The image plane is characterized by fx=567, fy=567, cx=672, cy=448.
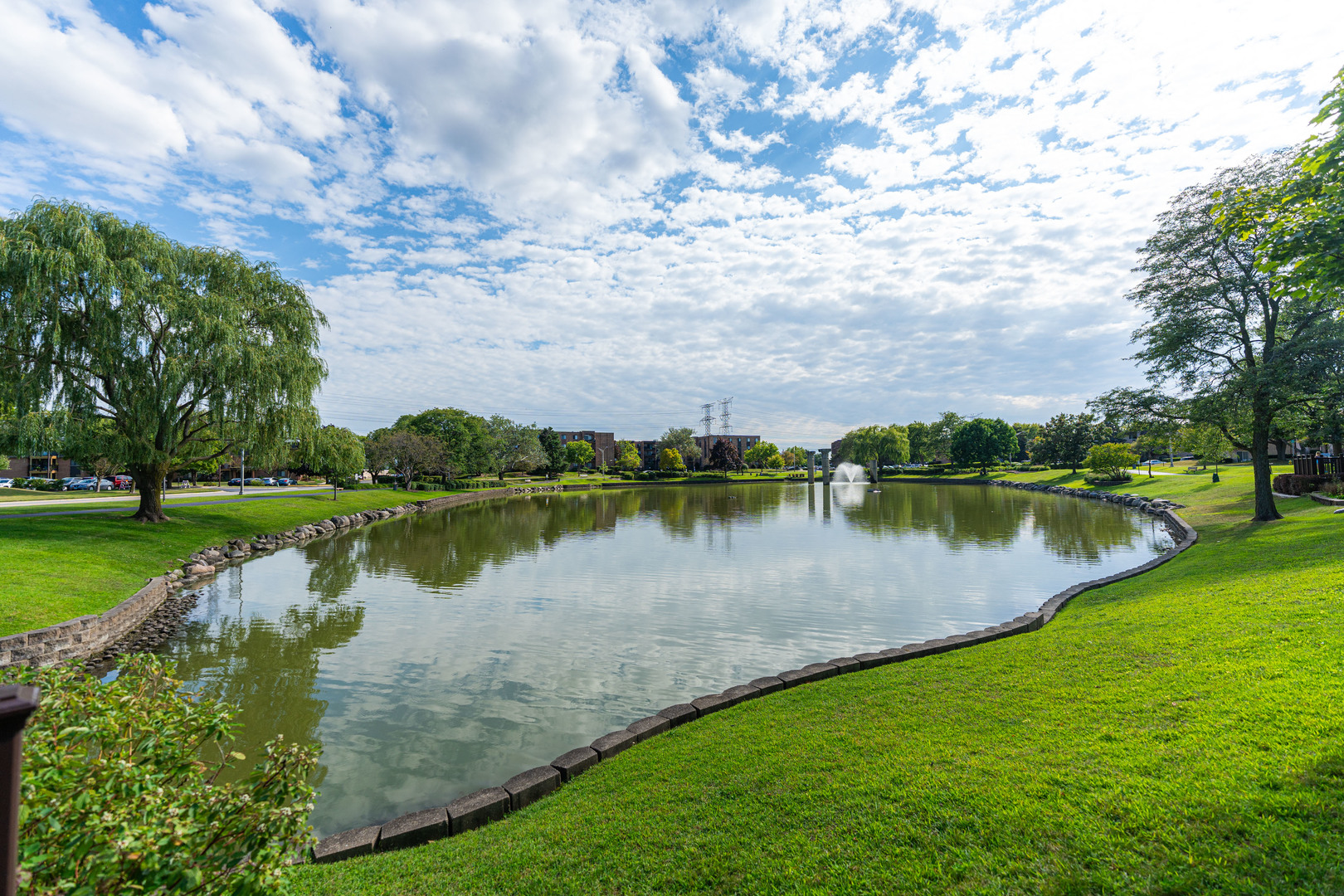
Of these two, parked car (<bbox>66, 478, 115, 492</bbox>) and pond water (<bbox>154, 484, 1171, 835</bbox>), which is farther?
parked car (<bbox>66, 478, 115, 492</bbox>)

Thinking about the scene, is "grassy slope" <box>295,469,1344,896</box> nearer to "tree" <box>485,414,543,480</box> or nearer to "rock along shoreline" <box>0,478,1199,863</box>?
"rock along shoreline" <box>0,478,1199,863</box>

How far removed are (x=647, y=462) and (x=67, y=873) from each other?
157911mm

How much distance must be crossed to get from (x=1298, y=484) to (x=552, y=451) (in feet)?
301

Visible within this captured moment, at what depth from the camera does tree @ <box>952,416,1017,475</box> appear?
287ft

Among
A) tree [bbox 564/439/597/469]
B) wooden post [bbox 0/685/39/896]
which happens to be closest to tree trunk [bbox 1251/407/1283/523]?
wooden post [bbox 0/685/39/896]

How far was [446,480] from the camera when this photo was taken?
6806cm

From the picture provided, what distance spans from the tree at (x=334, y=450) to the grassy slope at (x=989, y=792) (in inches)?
969

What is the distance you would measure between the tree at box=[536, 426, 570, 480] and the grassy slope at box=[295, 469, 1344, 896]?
94.9m

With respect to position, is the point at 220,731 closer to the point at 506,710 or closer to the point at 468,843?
the point at 468,843

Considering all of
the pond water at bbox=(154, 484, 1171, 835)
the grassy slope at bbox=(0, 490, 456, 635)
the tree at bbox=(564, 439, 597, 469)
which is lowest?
the pond water at bbox=(154, 484, 1171, 835)

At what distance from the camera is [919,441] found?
114250mm

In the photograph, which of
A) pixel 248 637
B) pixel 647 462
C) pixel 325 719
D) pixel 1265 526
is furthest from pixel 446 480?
pixel 647 462

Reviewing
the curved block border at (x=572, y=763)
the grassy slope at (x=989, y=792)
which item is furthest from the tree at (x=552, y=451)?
the grassy slope at (x=989, y=792)

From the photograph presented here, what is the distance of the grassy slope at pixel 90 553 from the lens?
37.9ft
